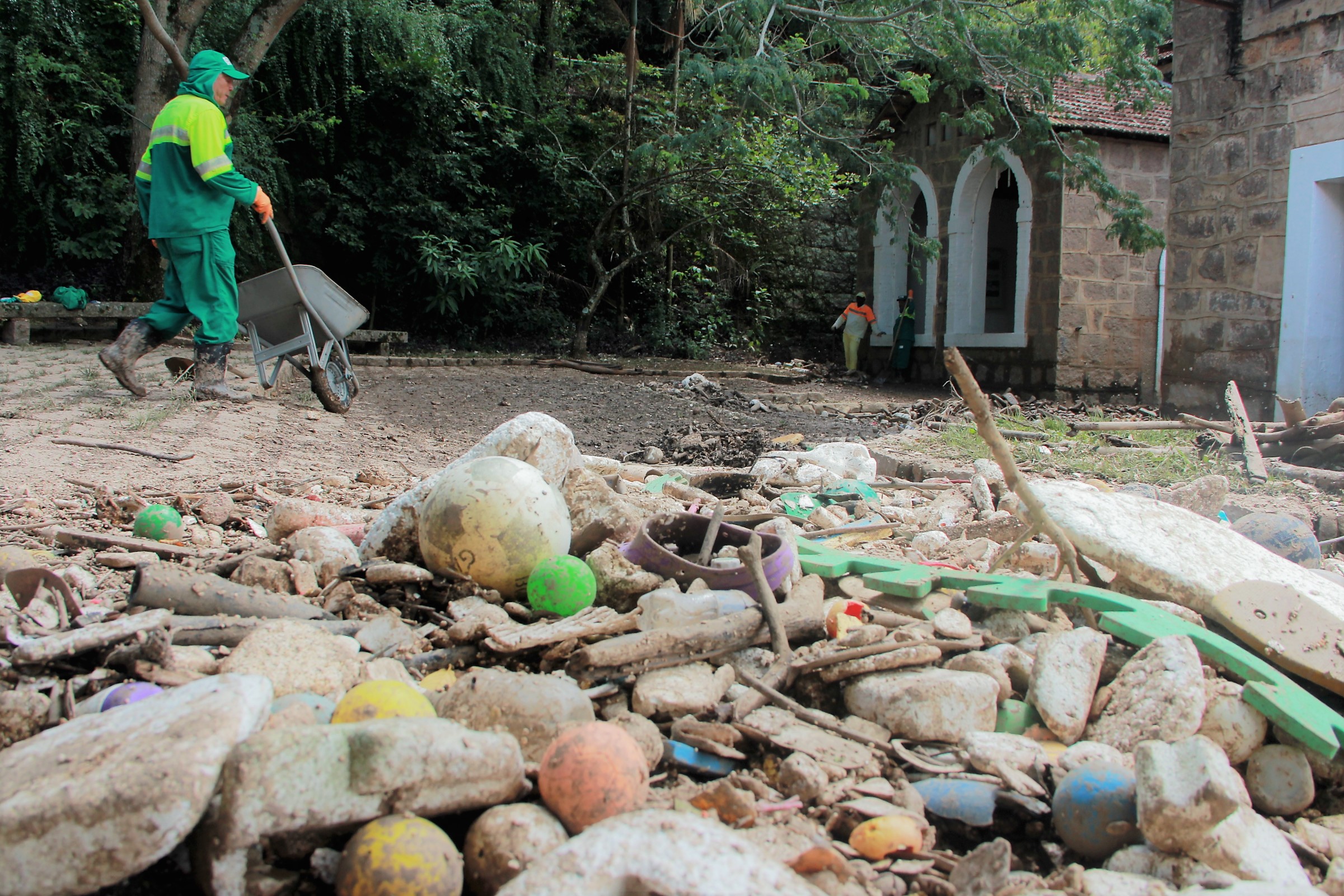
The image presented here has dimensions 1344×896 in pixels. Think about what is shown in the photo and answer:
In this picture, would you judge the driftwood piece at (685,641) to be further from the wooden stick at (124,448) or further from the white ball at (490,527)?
the wooden stick at (124,448)

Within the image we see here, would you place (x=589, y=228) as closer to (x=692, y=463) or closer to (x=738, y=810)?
(x=692, y=463)

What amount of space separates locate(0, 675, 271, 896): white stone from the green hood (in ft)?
16.0

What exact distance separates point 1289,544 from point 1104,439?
3.79 meters

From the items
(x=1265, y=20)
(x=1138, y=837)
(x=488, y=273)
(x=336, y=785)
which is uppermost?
(x=1265, y=20)

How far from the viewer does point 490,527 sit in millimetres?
2449

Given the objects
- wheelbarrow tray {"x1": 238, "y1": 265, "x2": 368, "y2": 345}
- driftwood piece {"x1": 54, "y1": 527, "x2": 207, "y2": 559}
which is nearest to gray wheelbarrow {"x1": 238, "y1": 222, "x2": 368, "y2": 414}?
wheelbarrow tray {"x1": 238, "y1": 265, "x2": 368, "y2": 345}

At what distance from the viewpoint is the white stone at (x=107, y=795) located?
49.2 inches

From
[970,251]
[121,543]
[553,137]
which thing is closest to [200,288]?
[121,543]

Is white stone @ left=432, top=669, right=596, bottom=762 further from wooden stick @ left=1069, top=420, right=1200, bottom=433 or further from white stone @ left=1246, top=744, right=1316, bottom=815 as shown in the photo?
wooden stick @ left=1069, top=420, right=1200, bottom=433

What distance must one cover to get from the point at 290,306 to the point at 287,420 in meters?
0.87

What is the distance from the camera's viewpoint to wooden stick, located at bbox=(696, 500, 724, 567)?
2607 millimetres

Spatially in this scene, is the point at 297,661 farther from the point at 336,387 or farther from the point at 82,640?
the point at 336,387

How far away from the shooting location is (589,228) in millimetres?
14938

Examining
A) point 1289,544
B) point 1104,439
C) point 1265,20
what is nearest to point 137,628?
point 1289,544
